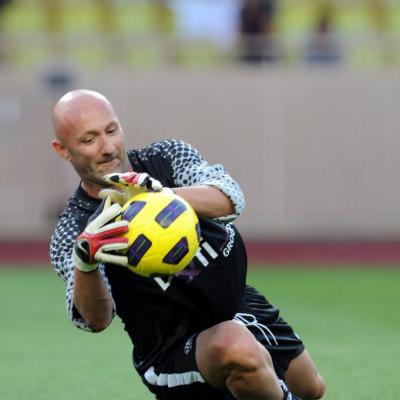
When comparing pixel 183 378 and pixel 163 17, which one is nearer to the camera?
pixel 183 378

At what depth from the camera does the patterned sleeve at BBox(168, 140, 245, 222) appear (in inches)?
208

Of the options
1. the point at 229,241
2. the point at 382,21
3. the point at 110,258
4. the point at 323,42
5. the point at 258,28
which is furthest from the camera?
the point at 382,21

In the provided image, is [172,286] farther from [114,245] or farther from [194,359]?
[114,245]

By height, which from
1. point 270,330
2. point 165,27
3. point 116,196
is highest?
point 116,196

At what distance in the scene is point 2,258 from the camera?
55.3ft

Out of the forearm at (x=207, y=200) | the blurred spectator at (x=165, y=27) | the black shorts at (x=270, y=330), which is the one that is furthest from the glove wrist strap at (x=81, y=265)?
the blurred spectator at (x=165, y=27)

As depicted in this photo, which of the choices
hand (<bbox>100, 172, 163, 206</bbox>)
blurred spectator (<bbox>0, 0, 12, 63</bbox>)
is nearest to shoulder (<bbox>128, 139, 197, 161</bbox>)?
hand (<bbox>100, 172, 163, 206</bbox>)

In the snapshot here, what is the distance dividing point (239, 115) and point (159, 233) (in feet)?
45.9

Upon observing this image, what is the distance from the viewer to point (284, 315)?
34.7 feet

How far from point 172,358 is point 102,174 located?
90cm

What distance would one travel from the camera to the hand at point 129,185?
4.91 m

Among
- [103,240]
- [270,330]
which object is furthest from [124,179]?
[270,330]

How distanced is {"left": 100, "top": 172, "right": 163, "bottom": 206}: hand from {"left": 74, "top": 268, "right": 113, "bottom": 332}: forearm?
0.32 metres

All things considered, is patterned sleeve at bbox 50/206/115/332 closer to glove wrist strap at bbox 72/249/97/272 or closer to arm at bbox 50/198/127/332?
arm at bbox 50/198/127/332
